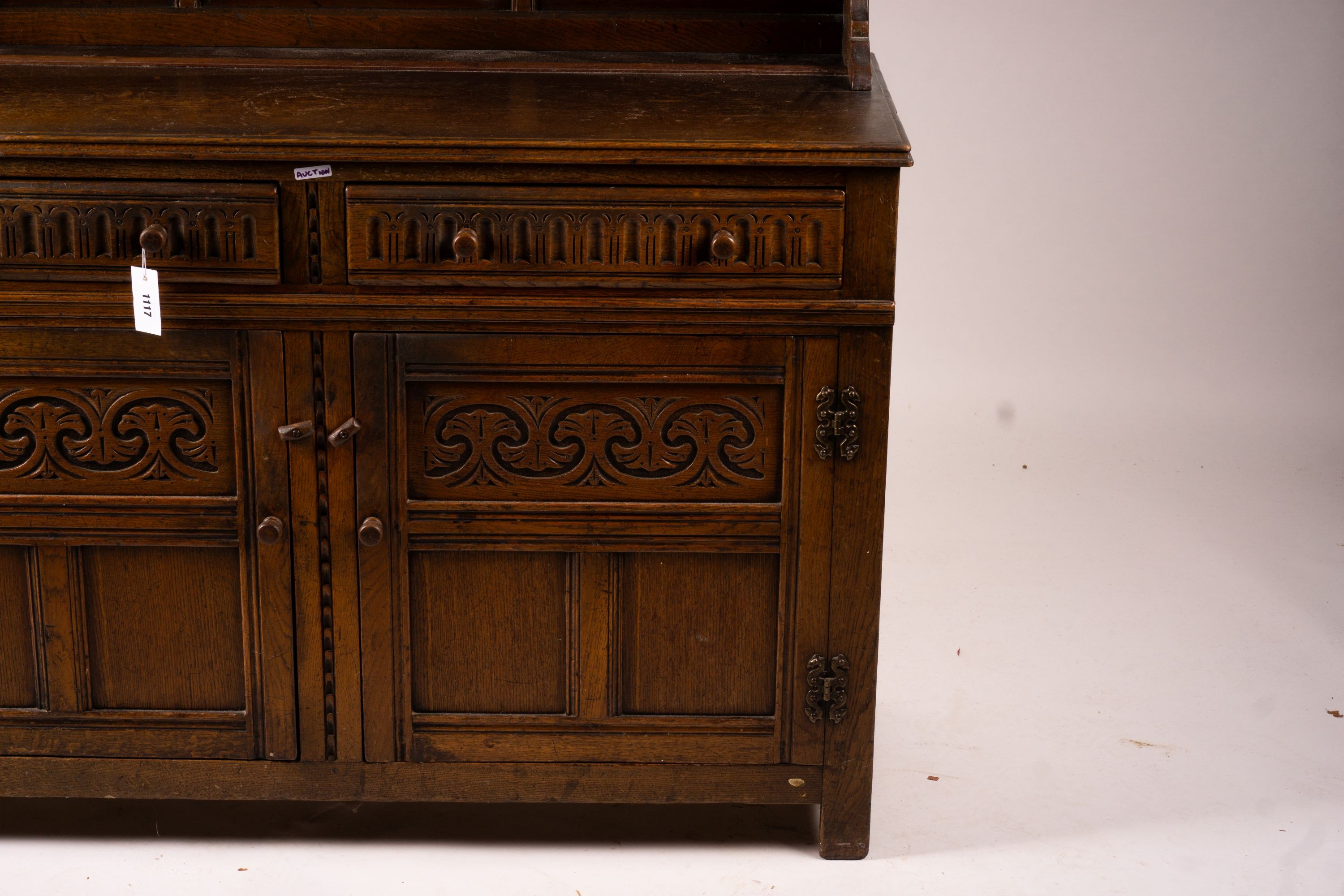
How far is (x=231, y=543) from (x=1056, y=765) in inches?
60.2

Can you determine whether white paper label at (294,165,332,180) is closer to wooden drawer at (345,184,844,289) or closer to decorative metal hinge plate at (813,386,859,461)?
wooden drawer at (345,184,844,289)

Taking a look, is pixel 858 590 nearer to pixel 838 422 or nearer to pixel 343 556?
pixel 838 422

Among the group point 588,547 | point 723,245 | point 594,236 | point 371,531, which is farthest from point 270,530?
point 723,245

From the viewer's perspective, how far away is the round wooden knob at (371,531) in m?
2.38

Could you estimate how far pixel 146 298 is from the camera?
228cm

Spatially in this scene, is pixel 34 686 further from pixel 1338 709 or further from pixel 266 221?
pixel 1338 709

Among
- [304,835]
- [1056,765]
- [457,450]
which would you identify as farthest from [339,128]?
[1056,765]

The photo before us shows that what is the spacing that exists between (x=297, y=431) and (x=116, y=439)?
28 cm

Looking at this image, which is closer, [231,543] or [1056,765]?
[231,543]

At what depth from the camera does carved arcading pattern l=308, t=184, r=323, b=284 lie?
2.27 metres

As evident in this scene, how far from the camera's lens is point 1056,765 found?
9.54 feet

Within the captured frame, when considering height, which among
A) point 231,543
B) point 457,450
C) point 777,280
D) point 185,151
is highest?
point 185,151

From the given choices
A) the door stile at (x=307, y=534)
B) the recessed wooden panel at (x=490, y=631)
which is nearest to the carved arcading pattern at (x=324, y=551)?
the door stile at (x=307, y=534)

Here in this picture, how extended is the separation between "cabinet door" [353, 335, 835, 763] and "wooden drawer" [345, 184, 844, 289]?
99 mm
